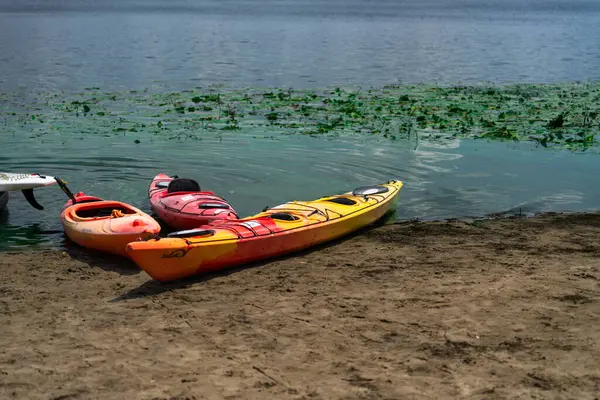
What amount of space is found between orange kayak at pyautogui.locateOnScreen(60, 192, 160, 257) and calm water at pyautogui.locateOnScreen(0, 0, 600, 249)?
1.75ft

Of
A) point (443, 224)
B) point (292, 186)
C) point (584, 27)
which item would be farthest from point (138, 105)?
point (584, 27)

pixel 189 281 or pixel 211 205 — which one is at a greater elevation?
pixel 211 205

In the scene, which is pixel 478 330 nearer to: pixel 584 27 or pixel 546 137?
pixel 546 137

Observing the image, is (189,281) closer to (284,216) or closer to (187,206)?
(284,216)

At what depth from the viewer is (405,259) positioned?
856 cm

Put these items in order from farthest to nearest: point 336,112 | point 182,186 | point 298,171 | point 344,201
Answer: point 336,112
point 298,171
point 182,186
point 344,201

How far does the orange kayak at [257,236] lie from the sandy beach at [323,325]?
0.19m

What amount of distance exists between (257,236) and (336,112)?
997cm

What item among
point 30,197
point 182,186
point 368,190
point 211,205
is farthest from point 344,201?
point 30,197

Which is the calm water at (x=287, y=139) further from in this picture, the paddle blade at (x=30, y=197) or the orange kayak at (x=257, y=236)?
the orange kayak at (x=257, y=236)

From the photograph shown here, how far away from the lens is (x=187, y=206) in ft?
32.4

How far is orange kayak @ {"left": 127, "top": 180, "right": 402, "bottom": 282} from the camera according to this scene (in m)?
7.73

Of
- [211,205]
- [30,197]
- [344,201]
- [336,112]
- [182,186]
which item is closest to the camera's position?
[211,205]

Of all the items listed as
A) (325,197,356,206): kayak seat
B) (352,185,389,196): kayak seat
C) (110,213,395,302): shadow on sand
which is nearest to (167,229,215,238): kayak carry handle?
(110,213,395,302): shadow on sand
